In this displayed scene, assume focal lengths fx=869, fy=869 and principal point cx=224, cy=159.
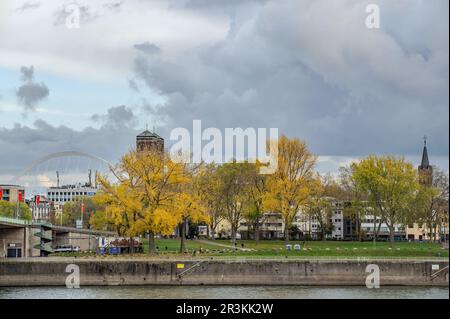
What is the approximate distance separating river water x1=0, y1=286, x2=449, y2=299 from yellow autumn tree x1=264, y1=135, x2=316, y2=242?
30779 mm

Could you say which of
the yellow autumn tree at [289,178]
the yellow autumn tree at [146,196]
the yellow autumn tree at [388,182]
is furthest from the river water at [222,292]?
the yellow autumn tree at [388,182]

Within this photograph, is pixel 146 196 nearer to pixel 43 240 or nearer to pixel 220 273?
pixel 220 273

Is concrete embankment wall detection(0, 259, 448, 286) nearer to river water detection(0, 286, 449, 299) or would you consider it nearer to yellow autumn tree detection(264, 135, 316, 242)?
river water detection(0, 286, 449, 299)

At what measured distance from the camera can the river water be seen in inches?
2844

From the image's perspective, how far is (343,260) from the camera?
8406cm

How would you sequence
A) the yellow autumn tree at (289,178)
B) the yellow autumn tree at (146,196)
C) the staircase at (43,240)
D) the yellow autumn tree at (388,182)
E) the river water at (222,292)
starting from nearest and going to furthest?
the river water at (222,292) < the yellow autumn tree at (146,196) < the staircase at (43,240) < the yellow autumn tree at (289,178) < the yellow autumn tree at (388,182)

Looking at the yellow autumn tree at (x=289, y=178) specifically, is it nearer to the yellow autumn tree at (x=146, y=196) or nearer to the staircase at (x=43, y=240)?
the yellow autumn tree at (x=146, y=196)

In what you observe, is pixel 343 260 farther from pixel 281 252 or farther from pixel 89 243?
pixel 89 243

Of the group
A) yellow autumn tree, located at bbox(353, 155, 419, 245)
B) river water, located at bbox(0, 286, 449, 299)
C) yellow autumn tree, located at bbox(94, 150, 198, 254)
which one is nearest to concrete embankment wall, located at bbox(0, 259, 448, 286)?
river water, located at bbox(0, 286, 449, 299)

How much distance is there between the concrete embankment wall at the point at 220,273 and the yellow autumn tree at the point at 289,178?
28.0m

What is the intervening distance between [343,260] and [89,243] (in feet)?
157

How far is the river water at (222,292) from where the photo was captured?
7225 centimetres

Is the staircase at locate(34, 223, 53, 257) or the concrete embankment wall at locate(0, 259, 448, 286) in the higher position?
the staircase at locate(34, 223, 53, 257)
